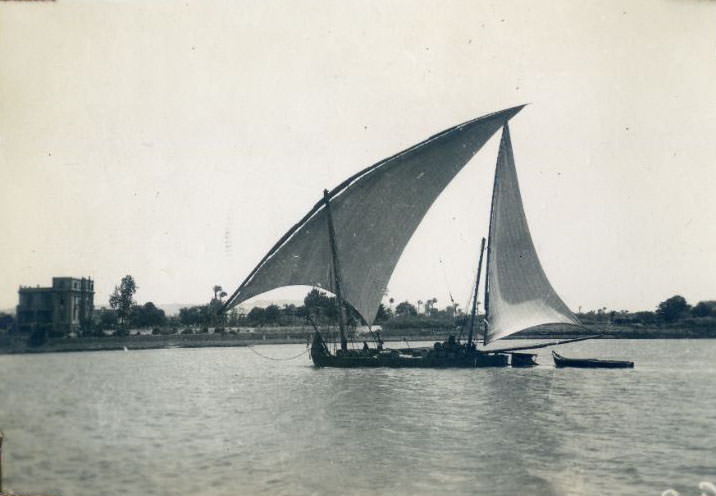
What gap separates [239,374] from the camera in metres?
41.0

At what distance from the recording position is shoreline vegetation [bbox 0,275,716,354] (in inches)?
1906

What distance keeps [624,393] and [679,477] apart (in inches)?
545

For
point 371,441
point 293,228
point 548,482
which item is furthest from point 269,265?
point 548,482

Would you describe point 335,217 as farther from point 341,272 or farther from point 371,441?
point 371,441

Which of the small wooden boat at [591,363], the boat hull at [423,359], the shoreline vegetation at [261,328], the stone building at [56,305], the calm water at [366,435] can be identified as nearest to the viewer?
the calm water at [366,435]

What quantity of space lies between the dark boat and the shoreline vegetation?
10.3 feet

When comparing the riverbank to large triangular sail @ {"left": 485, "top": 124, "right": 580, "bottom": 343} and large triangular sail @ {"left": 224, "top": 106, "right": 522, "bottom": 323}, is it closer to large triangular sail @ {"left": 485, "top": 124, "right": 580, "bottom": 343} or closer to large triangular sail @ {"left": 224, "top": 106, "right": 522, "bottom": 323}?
large triangular sail @ {"left": 485, "top": 124, "right": 580, "bottom": 343}

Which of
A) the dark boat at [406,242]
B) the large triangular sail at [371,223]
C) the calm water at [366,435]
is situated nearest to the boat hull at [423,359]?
the dark boat at [406,242]

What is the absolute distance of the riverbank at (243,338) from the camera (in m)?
49.0

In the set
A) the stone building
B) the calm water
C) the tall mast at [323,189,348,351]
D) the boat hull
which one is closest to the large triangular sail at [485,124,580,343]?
the calm water

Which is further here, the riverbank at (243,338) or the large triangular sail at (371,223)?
the riverbank at (243,338)

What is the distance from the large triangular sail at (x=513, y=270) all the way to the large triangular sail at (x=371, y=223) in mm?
2215

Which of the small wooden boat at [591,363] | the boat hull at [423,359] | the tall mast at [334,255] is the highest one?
the tall mast at [334,255]

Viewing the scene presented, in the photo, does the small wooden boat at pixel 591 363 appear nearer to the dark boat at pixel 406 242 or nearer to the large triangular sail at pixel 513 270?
the dark boat at pixel 406 242
